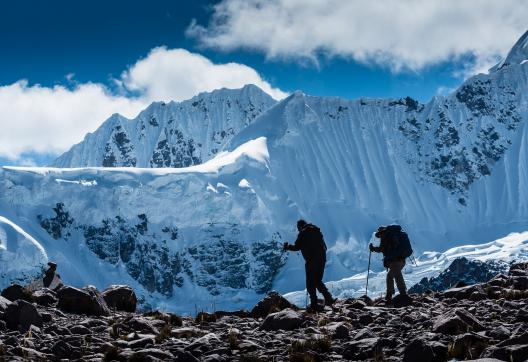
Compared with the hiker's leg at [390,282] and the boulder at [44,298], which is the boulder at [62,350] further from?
the hiker's leg at [390,282]

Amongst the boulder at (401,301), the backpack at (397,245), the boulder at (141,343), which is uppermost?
the backpack at (397,245)

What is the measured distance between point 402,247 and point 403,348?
7.94 m

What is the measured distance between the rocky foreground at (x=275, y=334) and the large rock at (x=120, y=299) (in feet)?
6.52

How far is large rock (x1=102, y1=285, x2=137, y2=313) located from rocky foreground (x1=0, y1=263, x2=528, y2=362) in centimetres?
199

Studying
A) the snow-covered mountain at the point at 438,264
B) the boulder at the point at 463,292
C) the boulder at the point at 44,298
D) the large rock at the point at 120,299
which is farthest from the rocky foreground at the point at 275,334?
the snow-covered mountain at the point at 438,264

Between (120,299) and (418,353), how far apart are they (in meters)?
10.0

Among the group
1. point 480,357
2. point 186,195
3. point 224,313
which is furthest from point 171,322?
point 186,195

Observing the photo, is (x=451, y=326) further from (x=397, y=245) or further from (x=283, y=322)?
(x=397, y=245)

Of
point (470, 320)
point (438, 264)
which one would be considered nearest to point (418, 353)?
point (470, 320)

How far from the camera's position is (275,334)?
11.6m

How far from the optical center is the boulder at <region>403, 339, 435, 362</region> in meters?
8.46

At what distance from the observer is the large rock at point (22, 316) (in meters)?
12.2

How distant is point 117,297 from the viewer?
1720 centimetres

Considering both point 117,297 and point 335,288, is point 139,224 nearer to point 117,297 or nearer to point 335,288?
point 335,288
